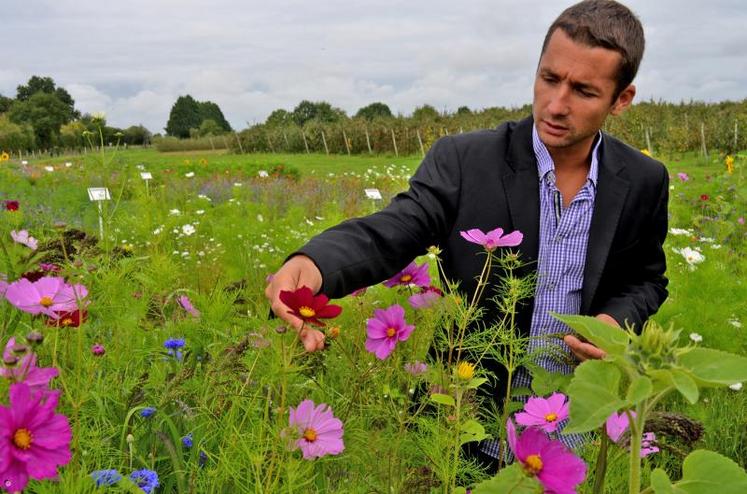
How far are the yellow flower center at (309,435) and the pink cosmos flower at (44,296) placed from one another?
36 cm

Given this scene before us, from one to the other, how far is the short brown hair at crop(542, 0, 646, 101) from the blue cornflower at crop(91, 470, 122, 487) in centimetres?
130

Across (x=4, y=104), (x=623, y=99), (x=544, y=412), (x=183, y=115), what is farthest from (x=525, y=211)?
(x=183, y=115)

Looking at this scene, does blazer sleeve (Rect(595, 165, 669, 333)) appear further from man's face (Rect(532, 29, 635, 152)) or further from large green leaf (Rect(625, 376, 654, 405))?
large green leaf (Rect(625, 376, 654, 405))

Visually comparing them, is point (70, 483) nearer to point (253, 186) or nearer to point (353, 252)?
point (353, 252)

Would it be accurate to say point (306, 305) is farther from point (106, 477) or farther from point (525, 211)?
point (525, 211)

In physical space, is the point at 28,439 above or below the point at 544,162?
below

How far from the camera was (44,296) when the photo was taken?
913mm

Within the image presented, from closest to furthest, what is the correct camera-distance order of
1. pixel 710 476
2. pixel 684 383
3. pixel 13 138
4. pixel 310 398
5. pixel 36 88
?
pixel 684 383 < pixel 710 476 < pixel 310 398 < pixel 13 138 < pixel 36 88

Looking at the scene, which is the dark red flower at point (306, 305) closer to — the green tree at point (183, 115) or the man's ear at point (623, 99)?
the man's ear at point (623, 99)

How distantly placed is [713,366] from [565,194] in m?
1.27

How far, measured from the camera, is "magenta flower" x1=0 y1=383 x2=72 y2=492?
24.8 inches

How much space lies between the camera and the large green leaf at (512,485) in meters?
0.69

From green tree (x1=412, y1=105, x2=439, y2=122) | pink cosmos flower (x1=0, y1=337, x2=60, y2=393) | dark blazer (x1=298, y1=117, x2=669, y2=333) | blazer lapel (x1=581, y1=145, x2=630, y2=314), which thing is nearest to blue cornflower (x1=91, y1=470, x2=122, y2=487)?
pink cosmos flower (x1=0, y1=337, x2=60, y2=393)

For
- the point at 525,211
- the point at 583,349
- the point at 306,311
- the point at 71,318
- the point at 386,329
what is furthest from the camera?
the point at 525,211
